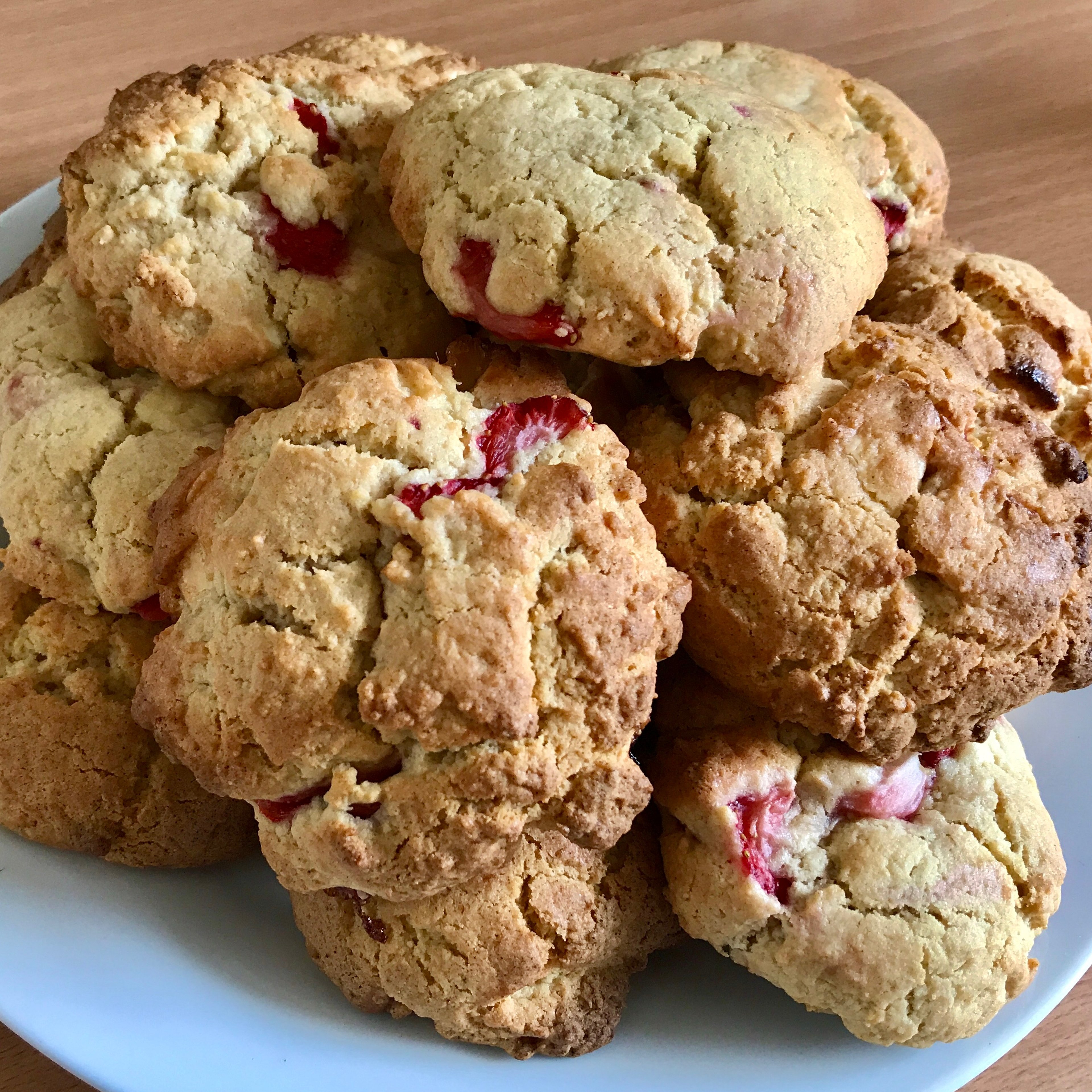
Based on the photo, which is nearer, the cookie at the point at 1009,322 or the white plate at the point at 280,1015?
the white plate at the point at 280,1015

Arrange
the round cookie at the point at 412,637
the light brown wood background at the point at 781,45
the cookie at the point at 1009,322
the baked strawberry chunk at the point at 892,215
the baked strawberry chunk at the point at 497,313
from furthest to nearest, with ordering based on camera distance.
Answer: the light brown wood background at the point at 781,45 < the baked strawberry chunk at the point at 892,215 < the cookie at the point at 1009,322 < the baked strawberry chunk at the point at 497,313 < the round cookie at the point at 412,637

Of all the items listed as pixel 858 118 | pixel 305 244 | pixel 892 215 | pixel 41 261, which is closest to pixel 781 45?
pixel 858 118

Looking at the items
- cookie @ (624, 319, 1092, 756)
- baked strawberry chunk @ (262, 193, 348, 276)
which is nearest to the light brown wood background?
baked strawberry chunk @ (262, 193, 348, 276)

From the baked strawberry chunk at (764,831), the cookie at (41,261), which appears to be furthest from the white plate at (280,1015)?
the cookie at (41,261)

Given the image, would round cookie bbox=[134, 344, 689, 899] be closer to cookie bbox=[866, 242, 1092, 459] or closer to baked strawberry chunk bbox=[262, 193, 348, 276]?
baked strawberry chunk bbox=[262, 193, 348, 276]

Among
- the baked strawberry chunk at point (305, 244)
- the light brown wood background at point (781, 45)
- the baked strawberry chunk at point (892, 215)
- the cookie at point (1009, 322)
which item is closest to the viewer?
the baked strawberry chunk at point (305, 244)

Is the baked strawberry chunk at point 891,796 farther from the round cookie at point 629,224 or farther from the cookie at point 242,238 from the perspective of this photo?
the cookie at point 242,238
